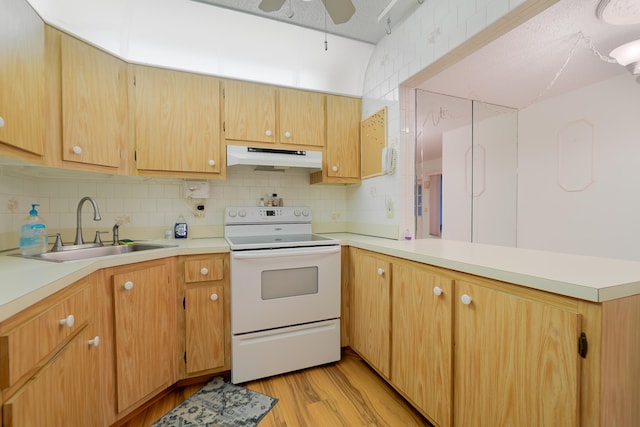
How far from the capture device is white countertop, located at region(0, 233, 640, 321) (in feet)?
2.40

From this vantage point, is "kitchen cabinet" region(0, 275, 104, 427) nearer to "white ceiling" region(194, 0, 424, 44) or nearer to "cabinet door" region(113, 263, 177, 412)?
"cabinet door" region(113, 263, 177, 412)

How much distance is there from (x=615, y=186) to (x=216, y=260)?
3387mm

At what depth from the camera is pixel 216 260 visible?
1.75 m

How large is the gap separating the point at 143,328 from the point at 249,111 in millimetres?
1592

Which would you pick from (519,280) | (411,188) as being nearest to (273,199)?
(411,188)

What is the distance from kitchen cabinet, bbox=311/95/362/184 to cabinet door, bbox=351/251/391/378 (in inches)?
29.8

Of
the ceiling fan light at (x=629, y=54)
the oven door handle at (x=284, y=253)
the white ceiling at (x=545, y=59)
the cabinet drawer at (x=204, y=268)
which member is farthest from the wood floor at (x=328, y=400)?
the ceiling fan light at (x=629, y=54)

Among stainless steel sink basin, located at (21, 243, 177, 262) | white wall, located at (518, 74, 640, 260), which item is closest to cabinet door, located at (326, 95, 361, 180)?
stainless steel sink basin, located at (21, 243, 177, 262)

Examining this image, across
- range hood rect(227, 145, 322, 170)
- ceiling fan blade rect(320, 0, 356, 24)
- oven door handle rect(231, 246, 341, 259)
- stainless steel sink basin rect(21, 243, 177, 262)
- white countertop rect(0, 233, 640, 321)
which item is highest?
ceiling fan blade rect(320, 0, 356, 24)

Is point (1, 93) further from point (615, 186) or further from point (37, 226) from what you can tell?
point (615, 186)

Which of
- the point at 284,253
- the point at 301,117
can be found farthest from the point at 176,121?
the point at 284,253

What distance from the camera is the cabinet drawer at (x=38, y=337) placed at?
25.7 inches

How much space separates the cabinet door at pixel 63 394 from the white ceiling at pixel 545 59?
2567 mm

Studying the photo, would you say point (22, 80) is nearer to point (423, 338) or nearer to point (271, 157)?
point (271, 157)
